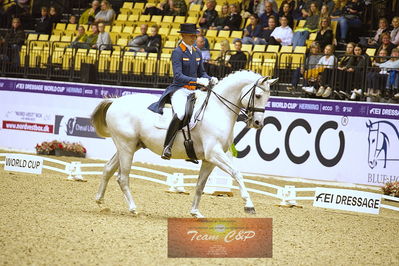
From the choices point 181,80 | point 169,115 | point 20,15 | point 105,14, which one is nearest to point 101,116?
point 169,115

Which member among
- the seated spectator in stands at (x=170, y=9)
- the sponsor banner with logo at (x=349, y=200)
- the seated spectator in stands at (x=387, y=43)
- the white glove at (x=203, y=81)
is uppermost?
the seated spectator in stands at (x=170, y=9)

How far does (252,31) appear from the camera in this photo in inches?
803

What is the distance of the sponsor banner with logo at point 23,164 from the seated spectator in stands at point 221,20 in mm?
7615

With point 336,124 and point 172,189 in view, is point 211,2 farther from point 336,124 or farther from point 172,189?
point 172,189

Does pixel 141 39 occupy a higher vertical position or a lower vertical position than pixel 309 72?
higher

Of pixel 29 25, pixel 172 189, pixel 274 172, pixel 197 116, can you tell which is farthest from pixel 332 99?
pixel 29 25

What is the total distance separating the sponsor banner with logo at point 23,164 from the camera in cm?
1558

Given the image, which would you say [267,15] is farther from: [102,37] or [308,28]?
[102,37]

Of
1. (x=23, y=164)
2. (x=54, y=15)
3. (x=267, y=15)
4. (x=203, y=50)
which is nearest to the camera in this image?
(x=23, y=164)

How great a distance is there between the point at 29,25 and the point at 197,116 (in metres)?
16.9

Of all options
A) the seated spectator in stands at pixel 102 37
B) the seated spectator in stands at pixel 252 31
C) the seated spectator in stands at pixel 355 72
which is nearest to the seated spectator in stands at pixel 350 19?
the seated spectator in stands at pixel 252 31

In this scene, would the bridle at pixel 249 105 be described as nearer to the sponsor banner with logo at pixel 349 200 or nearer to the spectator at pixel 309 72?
the sponsor banner with logo at pixel 349 200

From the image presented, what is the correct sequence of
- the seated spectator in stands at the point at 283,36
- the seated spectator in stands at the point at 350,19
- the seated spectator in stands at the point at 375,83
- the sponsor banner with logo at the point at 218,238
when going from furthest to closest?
the seated spectator in stands at the point at 283,36 → the seated spectator in stands at the point at 350,19 → the seated spectator in stands at the point at 375,83 → the sponsor banner with logo at the point at 218,238

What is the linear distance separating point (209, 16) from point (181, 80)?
11.3 meters
